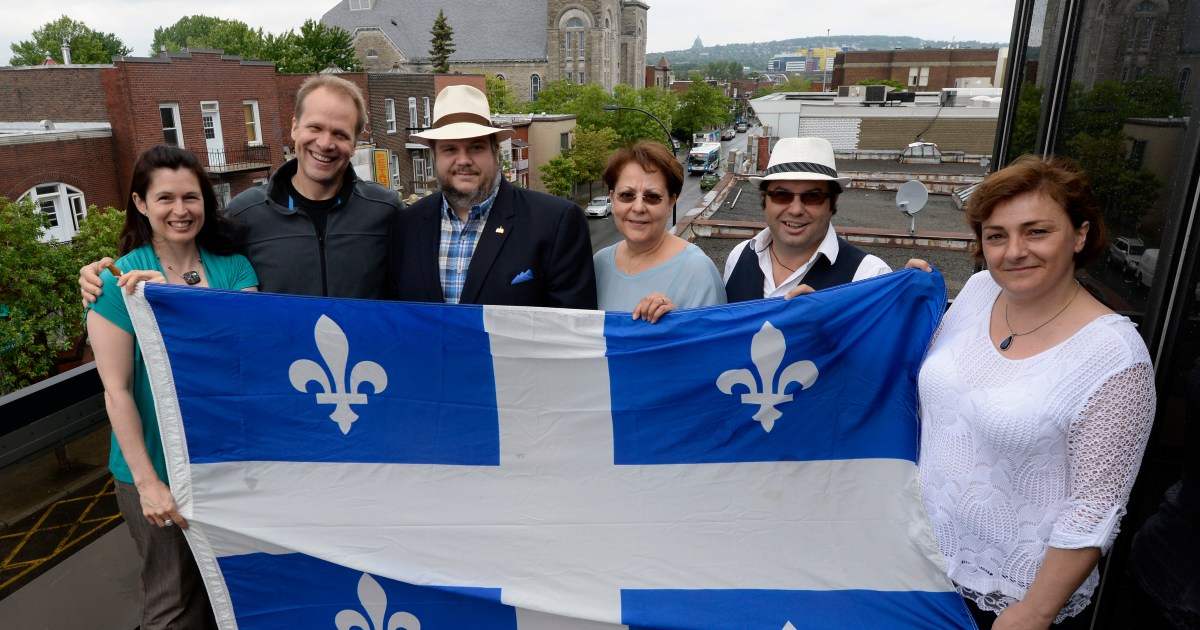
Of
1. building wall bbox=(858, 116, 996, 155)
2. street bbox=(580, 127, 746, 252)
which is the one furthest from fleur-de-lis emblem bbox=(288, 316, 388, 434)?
building wall bbox=(858, 116, 996, 155)

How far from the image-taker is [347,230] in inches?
137

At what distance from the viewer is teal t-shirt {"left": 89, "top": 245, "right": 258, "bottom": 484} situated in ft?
9.51

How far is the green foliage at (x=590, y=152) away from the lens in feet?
164

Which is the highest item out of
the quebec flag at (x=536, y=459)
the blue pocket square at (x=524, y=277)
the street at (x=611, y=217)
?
the blue pocket square at (x=524, y=277)

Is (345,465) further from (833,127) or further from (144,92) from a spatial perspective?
(833,127)

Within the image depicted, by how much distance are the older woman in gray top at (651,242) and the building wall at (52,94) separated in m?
30.1

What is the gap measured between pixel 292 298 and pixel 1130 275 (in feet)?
10.7

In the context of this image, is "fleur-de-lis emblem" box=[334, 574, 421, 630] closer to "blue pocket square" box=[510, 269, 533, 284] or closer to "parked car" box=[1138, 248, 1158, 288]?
"blue pocket square" box=[510, 269, 533, 284]

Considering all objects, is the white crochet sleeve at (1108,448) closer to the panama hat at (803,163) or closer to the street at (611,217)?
the panama hat at (803,163)

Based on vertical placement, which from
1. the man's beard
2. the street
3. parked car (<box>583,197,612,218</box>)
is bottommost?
the street

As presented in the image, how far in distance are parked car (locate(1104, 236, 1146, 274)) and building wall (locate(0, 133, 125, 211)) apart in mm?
27272

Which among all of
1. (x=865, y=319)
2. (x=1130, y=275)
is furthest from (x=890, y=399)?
(x=1130, y=275)

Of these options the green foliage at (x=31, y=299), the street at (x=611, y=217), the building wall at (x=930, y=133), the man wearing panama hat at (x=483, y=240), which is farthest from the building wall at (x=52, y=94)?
the building wall at (x=930, y=133)

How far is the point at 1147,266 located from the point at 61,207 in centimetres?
3034
